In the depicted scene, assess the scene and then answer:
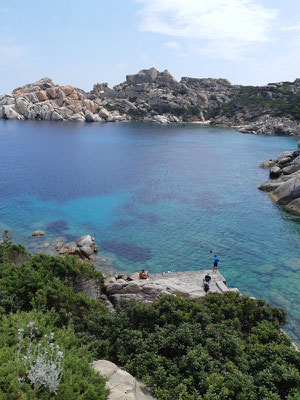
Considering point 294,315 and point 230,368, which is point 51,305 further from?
point 294,315

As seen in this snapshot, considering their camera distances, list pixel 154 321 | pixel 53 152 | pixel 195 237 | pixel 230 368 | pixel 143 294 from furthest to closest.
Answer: pixel 53 152
pixel 195 237
pixel 143 294
pixel 154 321
pixel 230 368

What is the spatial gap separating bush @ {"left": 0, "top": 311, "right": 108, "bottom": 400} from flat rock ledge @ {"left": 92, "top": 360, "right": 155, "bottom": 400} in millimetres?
586

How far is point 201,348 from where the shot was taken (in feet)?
39.5

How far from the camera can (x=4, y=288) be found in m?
15.1

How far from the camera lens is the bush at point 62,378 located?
25.7ft

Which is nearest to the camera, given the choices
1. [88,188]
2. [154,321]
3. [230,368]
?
[230,368]

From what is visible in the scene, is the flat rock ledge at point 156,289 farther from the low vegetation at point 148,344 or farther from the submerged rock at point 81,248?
→ the submerged rock at point 81,248

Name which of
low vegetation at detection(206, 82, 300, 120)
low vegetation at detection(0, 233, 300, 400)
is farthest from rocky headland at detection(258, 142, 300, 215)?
low vegetation at detection(206, 82, 300, 120)

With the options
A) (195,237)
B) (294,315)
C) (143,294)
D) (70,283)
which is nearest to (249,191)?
(195,237)

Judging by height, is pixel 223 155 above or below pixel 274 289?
above

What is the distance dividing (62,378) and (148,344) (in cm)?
491

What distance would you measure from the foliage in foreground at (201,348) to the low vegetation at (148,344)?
0.12 feet

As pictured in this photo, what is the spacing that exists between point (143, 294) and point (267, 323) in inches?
318

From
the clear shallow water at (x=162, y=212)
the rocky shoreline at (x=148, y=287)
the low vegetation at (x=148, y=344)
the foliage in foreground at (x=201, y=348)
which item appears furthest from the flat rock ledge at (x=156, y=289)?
the clear shallow water at (x=162, y=212)
